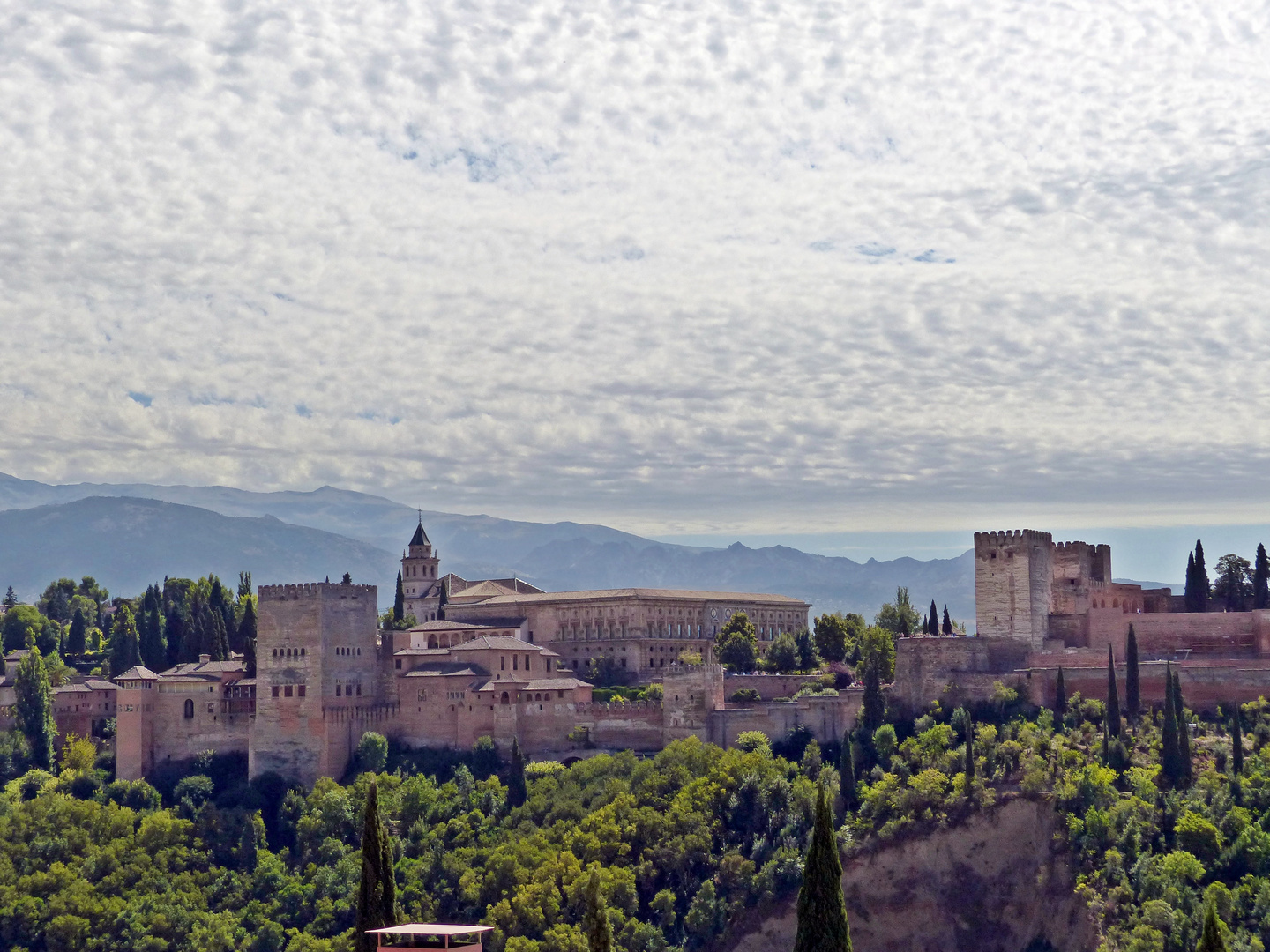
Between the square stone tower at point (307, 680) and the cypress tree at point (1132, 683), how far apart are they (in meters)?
38.5

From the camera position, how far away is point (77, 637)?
11788cm

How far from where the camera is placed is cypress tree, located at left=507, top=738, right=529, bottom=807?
8488cm

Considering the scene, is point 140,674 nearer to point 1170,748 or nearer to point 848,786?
point 848,786

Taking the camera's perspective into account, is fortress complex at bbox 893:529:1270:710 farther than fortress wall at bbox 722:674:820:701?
No

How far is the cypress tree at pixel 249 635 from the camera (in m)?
97.9

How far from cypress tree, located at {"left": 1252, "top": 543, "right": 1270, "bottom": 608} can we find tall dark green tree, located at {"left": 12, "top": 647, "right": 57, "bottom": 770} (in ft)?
207

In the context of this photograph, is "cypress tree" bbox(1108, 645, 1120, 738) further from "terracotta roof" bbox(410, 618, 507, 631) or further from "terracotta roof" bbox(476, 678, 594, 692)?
"terracotta roof" bbox(410, 618, 507, 631)

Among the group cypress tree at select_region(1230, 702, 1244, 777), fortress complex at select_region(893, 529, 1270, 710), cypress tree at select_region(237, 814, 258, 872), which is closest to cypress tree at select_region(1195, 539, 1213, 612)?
fortress complex at select_region(893, 529, 1270, 710)

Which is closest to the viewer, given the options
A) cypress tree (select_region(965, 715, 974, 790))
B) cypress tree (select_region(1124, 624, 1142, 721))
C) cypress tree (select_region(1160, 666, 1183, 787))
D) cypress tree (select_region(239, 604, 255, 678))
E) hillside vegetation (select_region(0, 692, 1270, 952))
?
hillside vegetation (select_region(0, 692, 1270, 952))

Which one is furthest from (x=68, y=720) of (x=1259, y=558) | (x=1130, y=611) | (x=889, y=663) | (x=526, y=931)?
(x=1259, y=558)

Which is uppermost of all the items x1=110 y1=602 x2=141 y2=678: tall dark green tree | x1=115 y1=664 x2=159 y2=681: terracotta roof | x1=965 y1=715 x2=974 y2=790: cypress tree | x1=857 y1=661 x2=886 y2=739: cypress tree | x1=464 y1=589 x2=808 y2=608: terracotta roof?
x1=464 y1=589 x2=808 y2=608: terracotta roof

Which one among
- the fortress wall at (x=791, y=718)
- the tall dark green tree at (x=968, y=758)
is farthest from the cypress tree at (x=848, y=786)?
the fortress wall at (x=791, y=718)

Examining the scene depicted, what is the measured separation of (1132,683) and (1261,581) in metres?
15.4

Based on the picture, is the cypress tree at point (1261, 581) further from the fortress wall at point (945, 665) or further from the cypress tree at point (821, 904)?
the cypress tree at point (821, 904)
